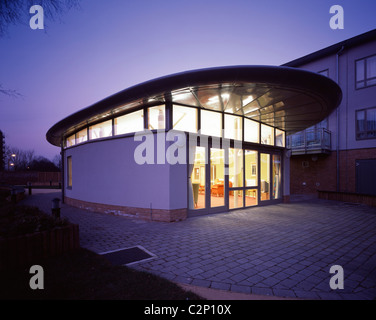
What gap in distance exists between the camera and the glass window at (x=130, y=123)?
757 centimetres

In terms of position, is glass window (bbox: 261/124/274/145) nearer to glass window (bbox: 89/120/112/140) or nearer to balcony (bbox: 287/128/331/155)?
balcony (bbox: 287/128/331/155)

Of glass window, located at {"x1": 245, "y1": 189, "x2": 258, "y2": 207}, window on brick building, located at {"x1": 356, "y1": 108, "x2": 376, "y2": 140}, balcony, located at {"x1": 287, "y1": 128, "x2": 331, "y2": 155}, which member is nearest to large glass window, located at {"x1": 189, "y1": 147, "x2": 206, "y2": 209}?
glass window, located at {"x1": 245, "y1": 189, "x2": 258, "y2": 207}

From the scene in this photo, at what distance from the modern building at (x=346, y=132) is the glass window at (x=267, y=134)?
19.3ft

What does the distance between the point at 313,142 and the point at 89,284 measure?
16685 millimetres

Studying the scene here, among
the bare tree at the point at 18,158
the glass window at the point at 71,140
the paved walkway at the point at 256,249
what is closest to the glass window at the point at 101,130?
the glass window at the point at 71,140

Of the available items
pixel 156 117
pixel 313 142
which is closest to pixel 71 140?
pixel 156 117

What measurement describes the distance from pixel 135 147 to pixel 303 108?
6523 millimetres

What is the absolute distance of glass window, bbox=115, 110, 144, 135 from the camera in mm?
7568

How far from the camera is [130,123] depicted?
25.8 feet

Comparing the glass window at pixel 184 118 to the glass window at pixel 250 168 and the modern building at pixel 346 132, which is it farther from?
the modern building at pixel 346 132

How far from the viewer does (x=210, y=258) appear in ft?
12.9

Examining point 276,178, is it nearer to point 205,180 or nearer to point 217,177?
point 217,177

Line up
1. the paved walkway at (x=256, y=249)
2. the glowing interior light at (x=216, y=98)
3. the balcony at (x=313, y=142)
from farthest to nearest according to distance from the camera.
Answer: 1. the balcony at (x=313, y=142)
2. the glowing interior light at (x=216, y=98)
3. the paved walkway at (x=256, y=249)

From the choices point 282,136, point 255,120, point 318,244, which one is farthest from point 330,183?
point 318,244
